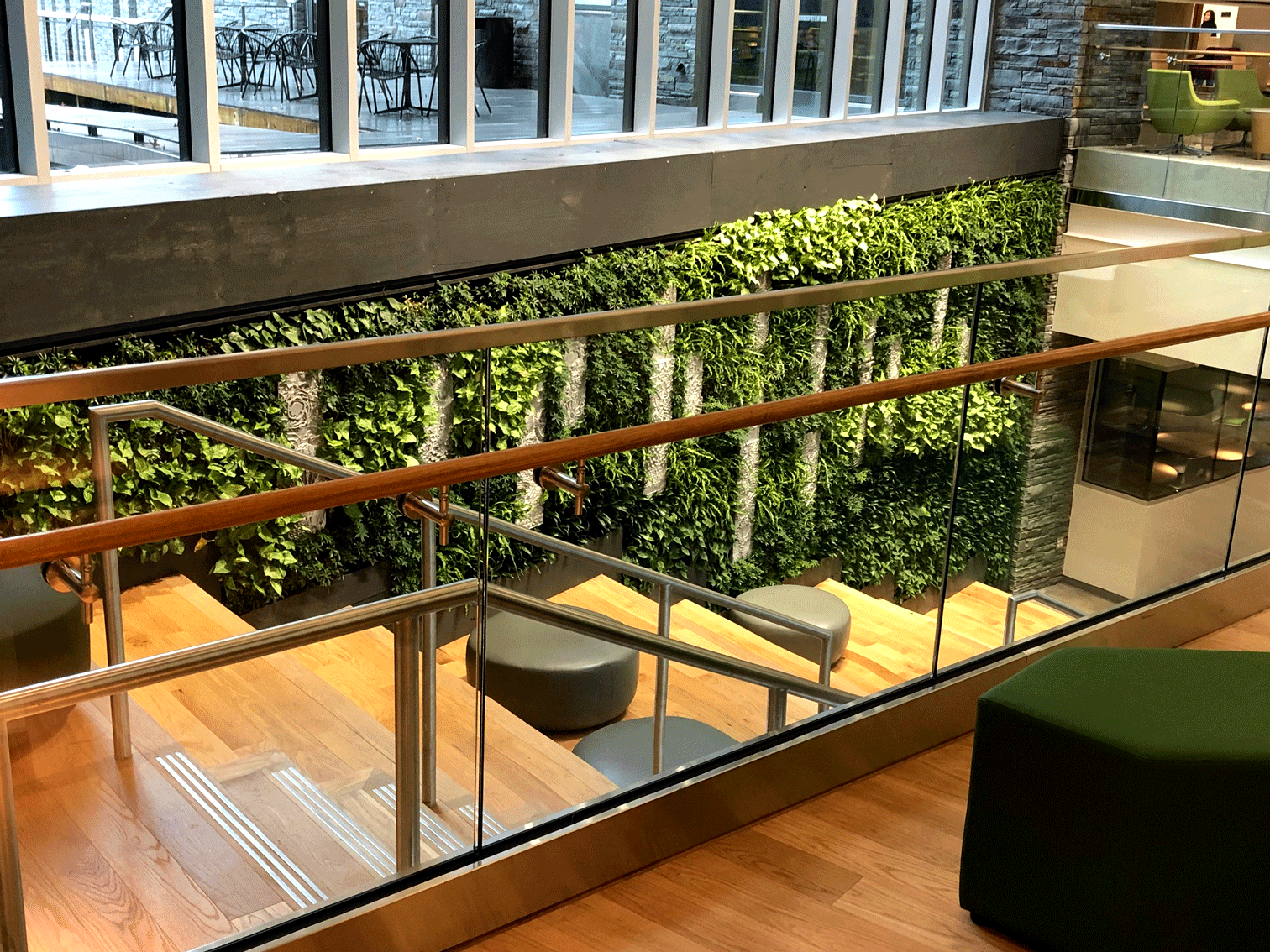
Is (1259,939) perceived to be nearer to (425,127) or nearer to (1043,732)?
(1043,732)

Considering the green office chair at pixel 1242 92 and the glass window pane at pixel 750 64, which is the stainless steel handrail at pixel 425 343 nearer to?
the glass window pane at pixel 750 64

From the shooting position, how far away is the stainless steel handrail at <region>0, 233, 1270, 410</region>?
1.71 m

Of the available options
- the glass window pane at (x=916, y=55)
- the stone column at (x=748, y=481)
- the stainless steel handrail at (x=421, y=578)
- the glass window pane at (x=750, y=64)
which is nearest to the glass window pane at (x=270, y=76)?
the glass window pane at (x=750, y=64)

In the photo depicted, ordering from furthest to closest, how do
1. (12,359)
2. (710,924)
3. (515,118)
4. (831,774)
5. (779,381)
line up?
(515,118)
(12,359)
(831,774)
(779,381)
(710,924)

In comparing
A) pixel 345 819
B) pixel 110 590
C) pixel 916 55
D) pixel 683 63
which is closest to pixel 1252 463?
pixel 345 819

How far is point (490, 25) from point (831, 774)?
5873 millimetres

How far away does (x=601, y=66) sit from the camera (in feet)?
26.5

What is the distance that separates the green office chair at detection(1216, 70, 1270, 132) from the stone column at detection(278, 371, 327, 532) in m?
9.70

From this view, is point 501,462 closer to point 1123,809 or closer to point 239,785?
point 239,785

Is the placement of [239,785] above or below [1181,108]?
below

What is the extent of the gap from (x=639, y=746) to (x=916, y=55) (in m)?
9.38

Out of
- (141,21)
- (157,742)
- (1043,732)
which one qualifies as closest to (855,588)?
(1043,732)

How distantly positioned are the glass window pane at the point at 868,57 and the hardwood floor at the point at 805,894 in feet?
27.4

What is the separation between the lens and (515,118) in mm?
7676
